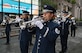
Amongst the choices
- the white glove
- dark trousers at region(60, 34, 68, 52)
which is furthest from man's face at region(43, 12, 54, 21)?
dark trousers at region(60, 34, 68, 52)

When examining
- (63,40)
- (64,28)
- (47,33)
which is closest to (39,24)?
(47,33)

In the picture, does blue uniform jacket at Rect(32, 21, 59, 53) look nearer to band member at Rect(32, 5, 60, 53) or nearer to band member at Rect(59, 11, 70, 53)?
band member at Rect(32, 5, 60, 53)

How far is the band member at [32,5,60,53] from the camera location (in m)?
4.72

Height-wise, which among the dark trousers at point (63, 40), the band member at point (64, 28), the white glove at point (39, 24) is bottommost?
the dark trousers at point (63, 40)

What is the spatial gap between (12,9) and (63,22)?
47.9 ft

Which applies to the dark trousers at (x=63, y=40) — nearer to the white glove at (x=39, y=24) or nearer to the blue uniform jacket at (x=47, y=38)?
the white glove at (x=39, y=24)

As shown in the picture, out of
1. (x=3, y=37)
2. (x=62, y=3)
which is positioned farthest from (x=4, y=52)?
(x=62, y=3)

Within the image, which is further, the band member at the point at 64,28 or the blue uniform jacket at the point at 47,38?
the band member at the point at 64,28

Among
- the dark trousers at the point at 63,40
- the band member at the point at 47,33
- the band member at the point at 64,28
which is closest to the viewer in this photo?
the band member at the point at 47,33

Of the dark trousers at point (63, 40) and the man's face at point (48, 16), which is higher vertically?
the man's face at point (48, 16)

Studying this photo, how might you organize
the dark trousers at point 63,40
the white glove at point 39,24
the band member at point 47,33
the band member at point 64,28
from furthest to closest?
1. the dark trousers at point 63,40
2. the band member at point 64,28
3. the white glove at point 39,24
4. the band member at point 47,33

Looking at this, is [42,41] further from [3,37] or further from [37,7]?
[37,7]

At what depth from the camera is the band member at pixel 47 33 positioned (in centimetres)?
472

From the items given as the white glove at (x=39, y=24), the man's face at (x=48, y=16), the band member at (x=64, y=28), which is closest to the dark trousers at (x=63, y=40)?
the band member at (x=64, y=28)
